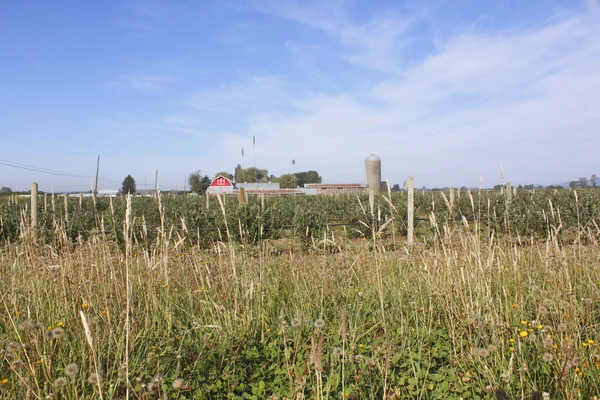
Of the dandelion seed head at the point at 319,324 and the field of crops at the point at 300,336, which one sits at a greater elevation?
the dandelion seed head at the point at 319,324

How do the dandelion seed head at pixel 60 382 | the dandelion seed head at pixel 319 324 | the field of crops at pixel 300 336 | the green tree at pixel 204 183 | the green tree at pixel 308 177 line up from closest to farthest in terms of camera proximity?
the dandelion seed head at pixel 60 382 → the dandelion seed head at pixel 319 324 → the field of crops at pixel 300 336 → the green tree at pixel 204 183 → the green tree at pixel 308 177

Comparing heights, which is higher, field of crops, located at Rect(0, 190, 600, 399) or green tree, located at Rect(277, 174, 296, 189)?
green tree, located at Rect(277, 174, 296, 189)

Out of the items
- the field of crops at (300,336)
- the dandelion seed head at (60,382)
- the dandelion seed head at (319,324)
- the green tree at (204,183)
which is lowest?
the field of crops at (300,336)

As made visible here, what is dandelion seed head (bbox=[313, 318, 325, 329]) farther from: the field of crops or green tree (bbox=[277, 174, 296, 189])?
green tree (bbox=[277, 174, 296, 189])

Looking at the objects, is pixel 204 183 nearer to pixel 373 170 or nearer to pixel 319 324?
pixel 373 170

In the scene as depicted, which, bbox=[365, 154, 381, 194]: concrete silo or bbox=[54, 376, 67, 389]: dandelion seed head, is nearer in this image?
bbox=[54, 376, 67, 389]: dandelion seed head

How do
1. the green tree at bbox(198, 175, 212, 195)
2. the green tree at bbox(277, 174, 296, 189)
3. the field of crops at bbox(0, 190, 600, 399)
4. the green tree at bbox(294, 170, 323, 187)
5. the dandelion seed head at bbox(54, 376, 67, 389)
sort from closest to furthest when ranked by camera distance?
the dandelion seed head at bbox(54, 376, 67, 389)
the field of crops at bbox(0, 190, 600, 399)
the green tree at bbox(198, 175, 212, 195)
the green tree at bbox(277, 174, 296, 189)
the green tree at bbox(294, 170, 323, 187)

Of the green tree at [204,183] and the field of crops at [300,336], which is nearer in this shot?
the field of crops at [300,336]

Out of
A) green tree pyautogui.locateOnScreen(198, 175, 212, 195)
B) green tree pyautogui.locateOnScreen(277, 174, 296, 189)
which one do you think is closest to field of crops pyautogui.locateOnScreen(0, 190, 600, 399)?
green tree pyautogui.locateOnScreen(198, 175, 212, 195)

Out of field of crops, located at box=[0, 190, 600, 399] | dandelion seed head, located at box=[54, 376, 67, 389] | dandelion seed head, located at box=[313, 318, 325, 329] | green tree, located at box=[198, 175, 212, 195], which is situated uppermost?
green tree, located at box=[198, 175, 212, 195]

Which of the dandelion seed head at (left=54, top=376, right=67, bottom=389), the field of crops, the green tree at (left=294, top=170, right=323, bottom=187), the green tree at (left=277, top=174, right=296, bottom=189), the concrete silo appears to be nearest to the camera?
→ the dandelion seed head at (left=54, top=376, right=67, bottom=389)

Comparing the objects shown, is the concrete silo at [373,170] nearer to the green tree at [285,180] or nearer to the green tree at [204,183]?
the green tree at [204,183]

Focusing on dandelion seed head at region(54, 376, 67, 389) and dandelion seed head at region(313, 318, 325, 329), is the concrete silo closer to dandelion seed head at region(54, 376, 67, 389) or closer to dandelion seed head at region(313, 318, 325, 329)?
dandelion seed head at region(313, 318, 325, 329)

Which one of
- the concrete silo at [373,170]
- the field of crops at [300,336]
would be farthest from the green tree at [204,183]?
the field of crops at [300,336]
